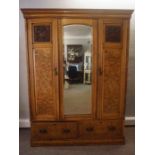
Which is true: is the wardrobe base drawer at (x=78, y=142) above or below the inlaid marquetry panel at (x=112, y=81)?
below

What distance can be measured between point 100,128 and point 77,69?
898 millimetres

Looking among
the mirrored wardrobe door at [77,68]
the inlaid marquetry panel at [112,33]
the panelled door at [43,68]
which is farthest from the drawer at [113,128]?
the inlaid marquetry panel at [112,33]

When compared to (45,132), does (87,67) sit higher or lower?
higher

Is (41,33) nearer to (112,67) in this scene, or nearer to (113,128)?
(112,67)

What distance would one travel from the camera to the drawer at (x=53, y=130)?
9.88 feet

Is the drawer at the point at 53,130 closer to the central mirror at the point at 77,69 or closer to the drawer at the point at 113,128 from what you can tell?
the central mirror at the point at 77,69

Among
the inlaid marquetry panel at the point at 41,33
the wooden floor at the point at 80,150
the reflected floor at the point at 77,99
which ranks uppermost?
the inlaid marquetry panel at the point at 41,33

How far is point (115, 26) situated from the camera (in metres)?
2.86

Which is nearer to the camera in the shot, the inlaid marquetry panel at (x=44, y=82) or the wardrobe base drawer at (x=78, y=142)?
the inlaid marquetry panel at (x=44, y=82)

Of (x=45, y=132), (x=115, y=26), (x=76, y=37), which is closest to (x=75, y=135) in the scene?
(x=45, y=132)

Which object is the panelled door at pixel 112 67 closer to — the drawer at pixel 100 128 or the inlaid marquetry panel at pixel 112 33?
the inlaid marquetry panel at pixel 112 33
